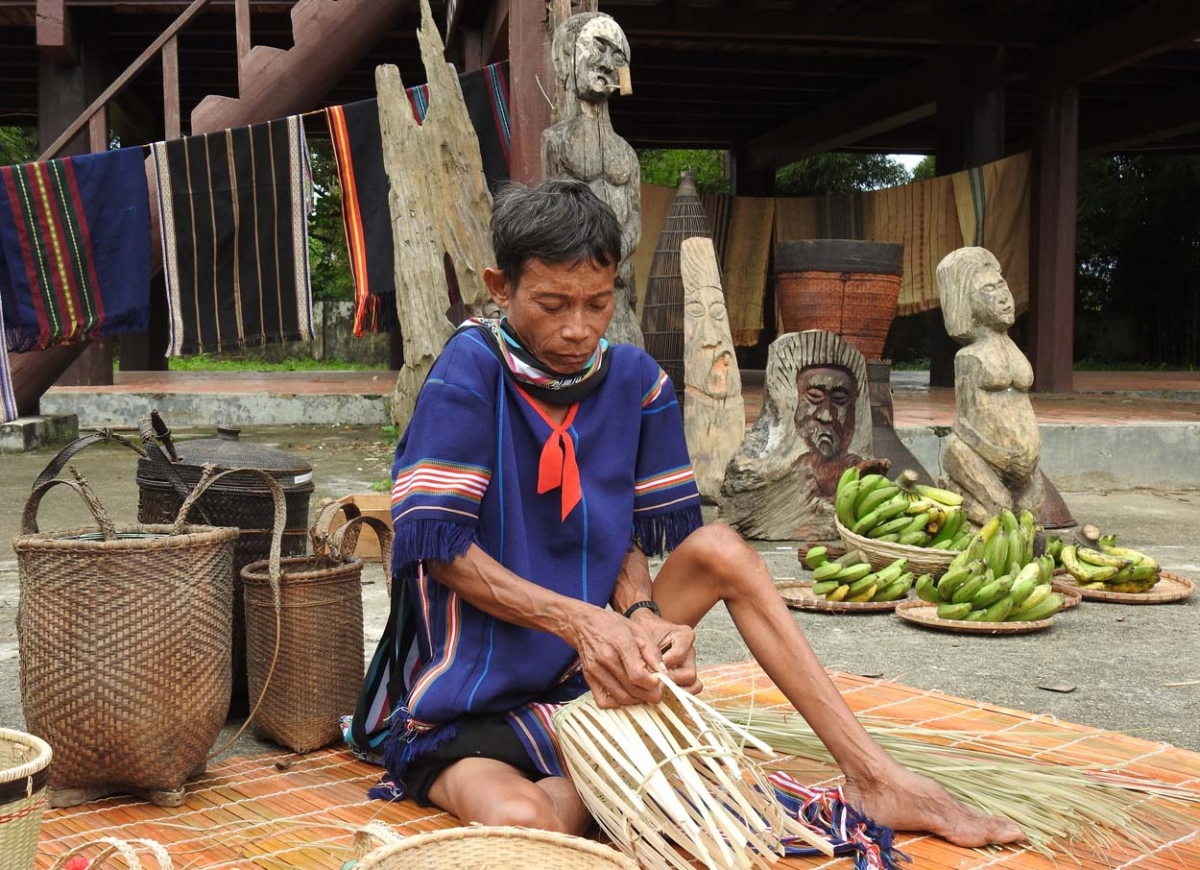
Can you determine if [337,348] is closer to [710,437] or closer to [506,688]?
[710,437]

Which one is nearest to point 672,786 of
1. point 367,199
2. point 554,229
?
point 554,229

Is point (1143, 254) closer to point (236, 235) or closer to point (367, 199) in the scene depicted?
point (367, 199)

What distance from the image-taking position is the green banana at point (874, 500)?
502 cm

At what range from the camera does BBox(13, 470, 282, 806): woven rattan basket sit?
2.40 metres

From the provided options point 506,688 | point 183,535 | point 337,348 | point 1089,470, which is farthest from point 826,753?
point 337,348

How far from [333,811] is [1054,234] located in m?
9.12

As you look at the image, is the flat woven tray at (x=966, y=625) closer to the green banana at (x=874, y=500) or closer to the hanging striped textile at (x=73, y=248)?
the green banana at (x=874, y=500)

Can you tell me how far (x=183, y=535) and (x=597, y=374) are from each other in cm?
90

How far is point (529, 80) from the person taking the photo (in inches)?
261

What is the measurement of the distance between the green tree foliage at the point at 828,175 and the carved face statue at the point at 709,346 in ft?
47.3

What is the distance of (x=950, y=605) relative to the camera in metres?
4.24

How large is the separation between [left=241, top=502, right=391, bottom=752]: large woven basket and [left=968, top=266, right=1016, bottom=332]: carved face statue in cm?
352

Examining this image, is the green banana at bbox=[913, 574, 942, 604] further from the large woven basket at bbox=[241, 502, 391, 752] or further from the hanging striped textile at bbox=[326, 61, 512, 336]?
the hanging striped textile at bbox=[326, 61, 512, 336]

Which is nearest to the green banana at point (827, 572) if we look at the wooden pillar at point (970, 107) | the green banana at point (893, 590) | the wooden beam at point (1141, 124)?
the green banana at point (893, 590)
